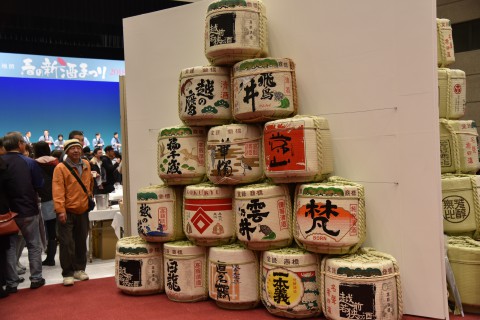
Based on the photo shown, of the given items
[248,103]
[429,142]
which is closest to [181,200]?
[248,103]

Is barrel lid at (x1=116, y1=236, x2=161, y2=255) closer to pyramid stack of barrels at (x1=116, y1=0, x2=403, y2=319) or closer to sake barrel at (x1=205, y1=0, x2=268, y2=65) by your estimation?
pyramid stack of barrels at (x1=116, y1=0, x2=403, y2=319)

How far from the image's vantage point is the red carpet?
11.1ft

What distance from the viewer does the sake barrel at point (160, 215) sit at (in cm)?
383

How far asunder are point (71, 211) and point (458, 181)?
3164mm

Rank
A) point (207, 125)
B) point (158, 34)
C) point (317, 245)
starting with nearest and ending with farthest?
point (317, 245) → point (207, 125) → point (158, 34)

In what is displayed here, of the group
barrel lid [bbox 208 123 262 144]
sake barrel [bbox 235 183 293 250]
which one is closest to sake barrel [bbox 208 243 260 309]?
sake barrel [bbox 235 183 293 250]

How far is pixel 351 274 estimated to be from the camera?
2.92 metres

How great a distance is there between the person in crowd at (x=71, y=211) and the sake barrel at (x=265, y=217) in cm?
175

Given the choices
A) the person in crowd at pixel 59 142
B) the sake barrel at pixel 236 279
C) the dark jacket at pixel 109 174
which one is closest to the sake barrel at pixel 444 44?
the sake barrel at pixel 236 279

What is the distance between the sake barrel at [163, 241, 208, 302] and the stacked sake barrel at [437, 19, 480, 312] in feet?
5.61

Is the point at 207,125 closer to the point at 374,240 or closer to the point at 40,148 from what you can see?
the point at 374,240

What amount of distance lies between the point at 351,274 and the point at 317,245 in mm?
290

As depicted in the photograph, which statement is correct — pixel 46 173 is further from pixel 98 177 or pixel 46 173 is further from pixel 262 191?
pixel 262 191

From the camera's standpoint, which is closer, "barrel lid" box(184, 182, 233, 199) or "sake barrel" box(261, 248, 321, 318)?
"sake barrel" box(261, 248, 321, 318)
